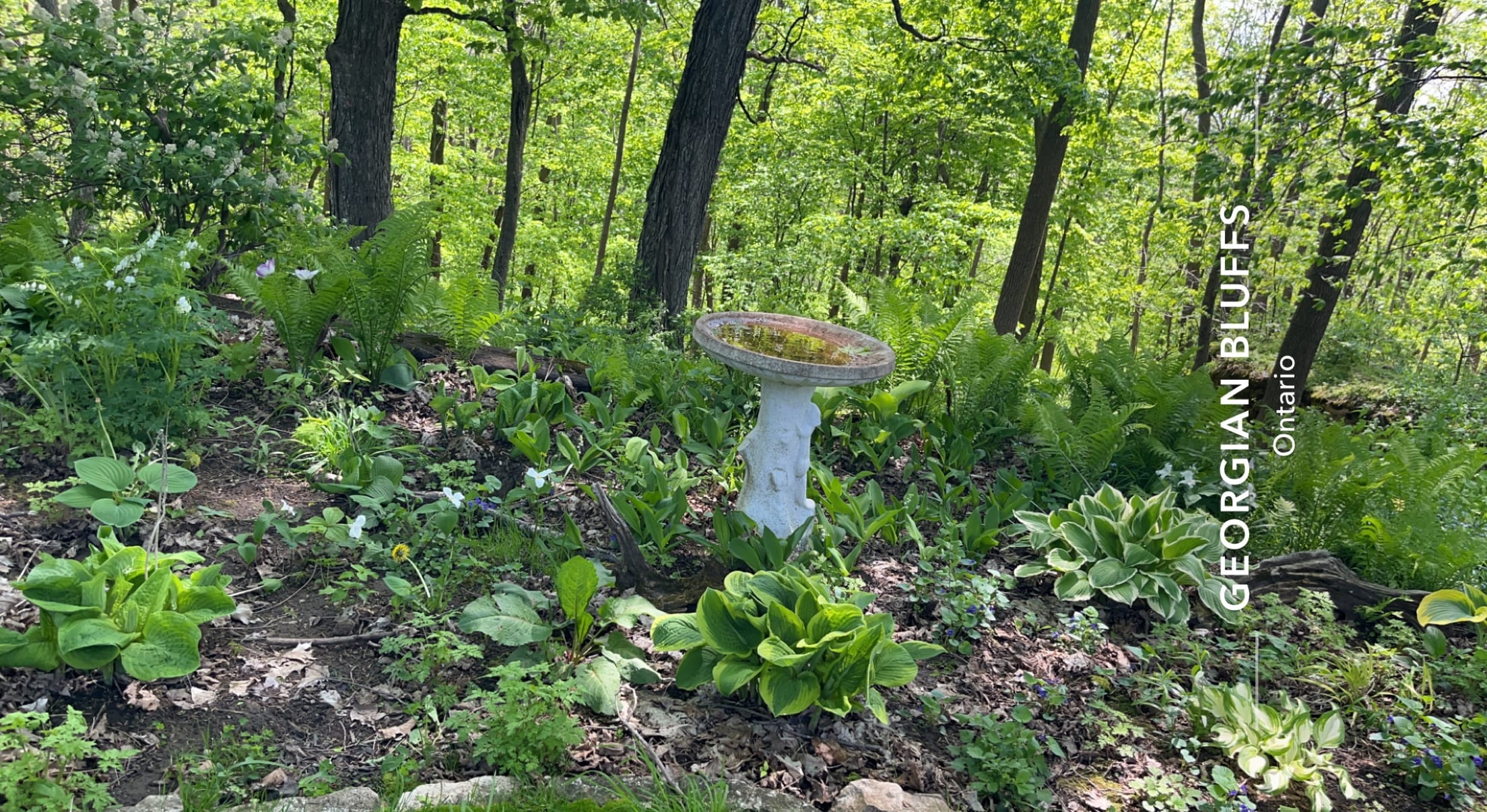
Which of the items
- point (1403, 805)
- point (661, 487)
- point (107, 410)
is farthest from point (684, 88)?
point (1403, 805)

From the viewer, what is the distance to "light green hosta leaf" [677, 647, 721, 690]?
8.24 ft

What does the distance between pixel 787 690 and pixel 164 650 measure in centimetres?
161

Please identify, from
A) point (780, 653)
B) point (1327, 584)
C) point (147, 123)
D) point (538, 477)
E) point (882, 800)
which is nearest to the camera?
point (882, 800)

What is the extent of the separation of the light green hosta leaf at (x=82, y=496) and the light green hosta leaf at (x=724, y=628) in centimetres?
186

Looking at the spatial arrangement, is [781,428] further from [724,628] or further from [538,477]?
[724,628]

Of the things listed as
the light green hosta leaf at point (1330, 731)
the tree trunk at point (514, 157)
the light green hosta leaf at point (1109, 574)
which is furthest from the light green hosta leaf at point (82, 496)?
the tree trunk at point (514, 157)

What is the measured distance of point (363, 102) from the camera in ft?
19.0

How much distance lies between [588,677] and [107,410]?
7.06 ft

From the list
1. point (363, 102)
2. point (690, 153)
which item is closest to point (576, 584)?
point (690, 153)

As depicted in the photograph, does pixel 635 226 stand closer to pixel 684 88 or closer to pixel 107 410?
pixel 684 88

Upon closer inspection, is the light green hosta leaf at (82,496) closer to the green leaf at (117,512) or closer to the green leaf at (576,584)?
the green leaf at (117,512)

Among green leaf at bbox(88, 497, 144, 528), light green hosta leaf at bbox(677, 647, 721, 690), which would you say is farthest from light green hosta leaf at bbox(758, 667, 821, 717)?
green leaf at bbox(88, 497, 144, 528)

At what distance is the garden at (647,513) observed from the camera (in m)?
2.26

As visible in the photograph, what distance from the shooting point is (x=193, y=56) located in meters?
4.29
